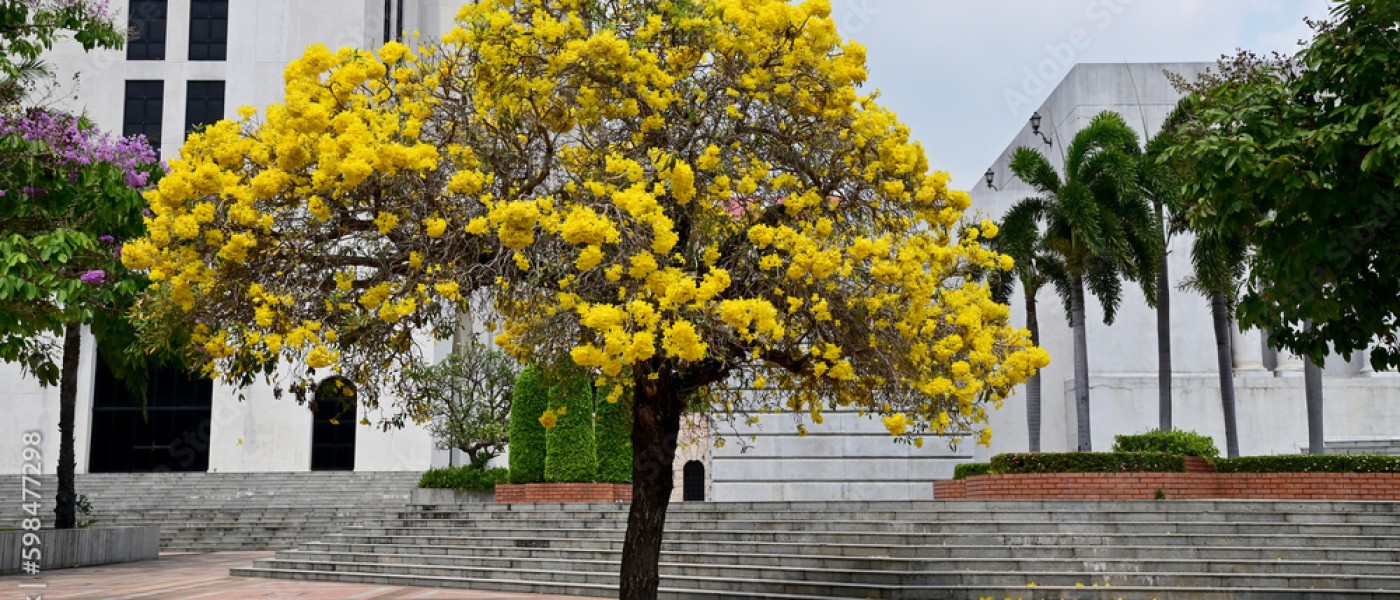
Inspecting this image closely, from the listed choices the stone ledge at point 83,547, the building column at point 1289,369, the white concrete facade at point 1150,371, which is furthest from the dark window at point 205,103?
the building column at point 1289,369

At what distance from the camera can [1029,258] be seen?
80.2ft

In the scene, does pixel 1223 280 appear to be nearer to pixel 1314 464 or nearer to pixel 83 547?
pixel 1314 464

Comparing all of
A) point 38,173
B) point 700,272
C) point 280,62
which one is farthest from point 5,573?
point 280,62

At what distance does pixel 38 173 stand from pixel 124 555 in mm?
10372

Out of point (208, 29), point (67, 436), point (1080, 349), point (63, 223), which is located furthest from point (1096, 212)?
point (208, 29)

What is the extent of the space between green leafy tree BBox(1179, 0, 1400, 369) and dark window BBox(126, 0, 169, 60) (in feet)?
129

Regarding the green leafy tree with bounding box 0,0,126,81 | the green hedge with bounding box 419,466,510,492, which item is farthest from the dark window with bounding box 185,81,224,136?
the green leafy tree with bounding box 0,0,126,81

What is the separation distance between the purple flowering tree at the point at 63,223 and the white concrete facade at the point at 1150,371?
21.9 meters

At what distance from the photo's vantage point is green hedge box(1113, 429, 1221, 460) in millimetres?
20792

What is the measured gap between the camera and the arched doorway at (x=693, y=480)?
35.0 metres

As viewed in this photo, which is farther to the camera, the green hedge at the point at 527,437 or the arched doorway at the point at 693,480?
the arched doorway at the point at 693,480

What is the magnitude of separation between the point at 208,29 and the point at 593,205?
3701cm

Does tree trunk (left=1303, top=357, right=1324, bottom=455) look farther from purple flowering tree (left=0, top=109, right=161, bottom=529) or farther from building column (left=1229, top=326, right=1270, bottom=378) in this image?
purple flowering tree (left=0, top=109, right=161, bottom=529)

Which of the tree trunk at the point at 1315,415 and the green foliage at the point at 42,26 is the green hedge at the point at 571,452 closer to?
the green foliage at the point at 42,26
